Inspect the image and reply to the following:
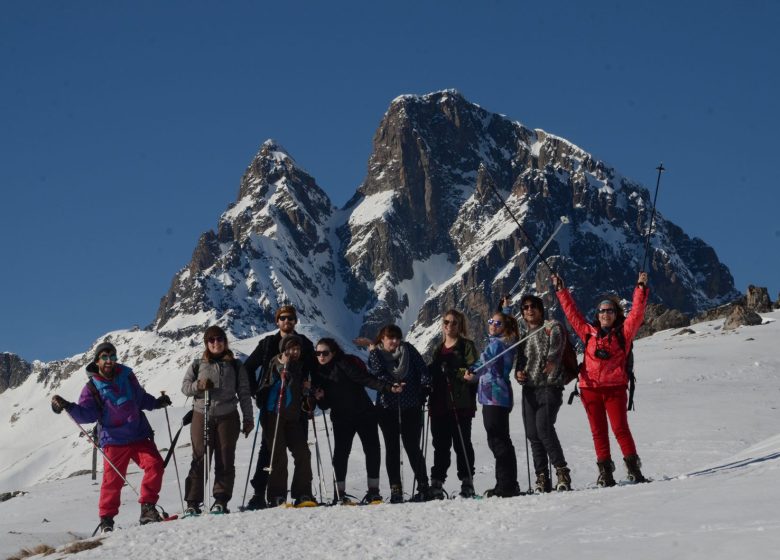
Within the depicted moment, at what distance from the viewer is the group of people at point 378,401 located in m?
11.6

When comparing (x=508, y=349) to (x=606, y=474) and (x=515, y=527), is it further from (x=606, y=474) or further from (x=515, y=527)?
(x=515, y=527)

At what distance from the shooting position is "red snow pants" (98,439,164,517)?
11.8m

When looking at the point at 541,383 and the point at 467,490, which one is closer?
the point at 541,383

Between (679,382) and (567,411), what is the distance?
230 inches

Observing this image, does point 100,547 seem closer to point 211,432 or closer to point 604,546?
point 211,432

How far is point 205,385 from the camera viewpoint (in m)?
12.2

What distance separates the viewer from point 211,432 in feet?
40.4

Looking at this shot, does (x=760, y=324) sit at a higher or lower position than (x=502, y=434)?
higher

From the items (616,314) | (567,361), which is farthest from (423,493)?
(616,314)

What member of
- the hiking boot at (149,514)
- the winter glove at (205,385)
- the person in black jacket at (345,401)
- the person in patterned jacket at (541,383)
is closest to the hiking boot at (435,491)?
the person in black jacket at (345,401)

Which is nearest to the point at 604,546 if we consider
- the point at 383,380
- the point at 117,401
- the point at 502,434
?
the point at 502,434

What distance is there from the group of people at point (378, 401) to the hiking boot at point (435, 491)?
0.02 metres

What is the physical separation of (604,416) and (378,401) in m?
2.75

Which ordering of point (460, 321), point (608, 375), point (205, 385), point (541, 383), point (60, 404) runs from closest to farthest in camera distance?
point (608, 375) → point (60, 404) → point (541, 383) → point (205, 385) → point (460, 321)
